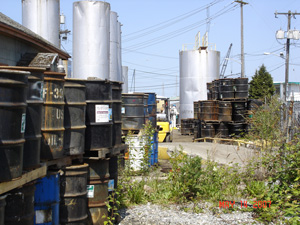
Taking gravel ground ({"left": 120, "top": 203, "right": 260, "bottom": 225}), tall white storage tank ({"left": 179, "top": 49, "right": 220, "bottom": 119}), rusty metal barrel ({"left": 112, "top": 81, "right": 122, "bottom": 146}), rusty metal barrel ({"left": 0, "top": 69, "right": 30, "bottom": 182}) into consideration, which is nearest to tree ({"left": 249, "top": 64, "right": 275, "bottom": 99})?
tall white storage tank ({"left": 179, "top": 49, "right": 220, "bottom": 119})

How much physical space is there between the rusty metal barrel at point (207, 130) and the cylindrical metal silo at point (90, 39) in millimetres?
6482

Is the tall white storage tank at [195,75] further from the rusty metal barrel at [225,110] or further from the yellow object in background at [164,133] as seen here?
the rusty metal barrel at [225,110]

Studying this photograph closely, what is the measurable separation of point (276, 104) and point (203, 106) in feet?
36.7

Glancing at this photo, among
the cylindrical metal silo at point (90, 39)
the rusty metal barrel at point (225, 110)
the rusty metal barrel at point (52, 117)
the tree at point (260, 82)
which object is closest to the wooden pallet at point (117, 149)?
the rusty metal barrel at point (52, 117)

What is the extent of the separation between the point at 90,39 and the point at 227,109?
7719 millimetres

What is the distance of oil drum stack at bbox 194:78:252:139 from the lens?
20234 millimetres

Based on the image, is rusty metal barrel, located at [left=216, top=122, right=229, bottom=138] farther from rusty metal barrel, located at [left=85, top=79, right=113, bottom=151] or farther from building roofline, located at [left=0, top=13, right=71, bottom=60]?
rusty metal barrel, located at [left=85, top=79, right=113, bottom=151]

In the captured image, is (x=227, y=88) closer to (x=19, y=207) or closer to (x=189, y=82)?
(x=19, y=207)

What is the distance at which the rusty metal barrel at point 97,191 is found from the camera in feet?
20.6

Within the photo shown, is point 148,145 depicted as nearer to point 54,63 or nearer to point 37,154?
point 54,63

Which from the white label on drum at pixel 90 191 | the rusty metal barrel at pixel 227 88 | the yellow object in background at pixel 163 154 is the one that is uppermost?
the rusty metal barrel at pixel 227 88

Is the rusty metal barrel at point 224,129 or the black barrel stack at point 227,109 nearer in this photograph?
the black barrel stack at point 227,109

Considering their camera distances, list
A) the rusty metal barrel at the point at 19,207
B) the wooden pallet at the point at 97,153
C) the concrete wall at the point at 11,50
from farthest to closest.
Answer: the concrete wall at the point at 11,50, the wooden pallet at the point at 97,153, the rusty metal barrel at the point at 19,207

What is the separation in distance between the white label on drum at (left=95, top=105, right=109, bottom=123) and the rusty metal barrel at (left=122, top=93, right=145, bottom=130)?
4974 millimetres
